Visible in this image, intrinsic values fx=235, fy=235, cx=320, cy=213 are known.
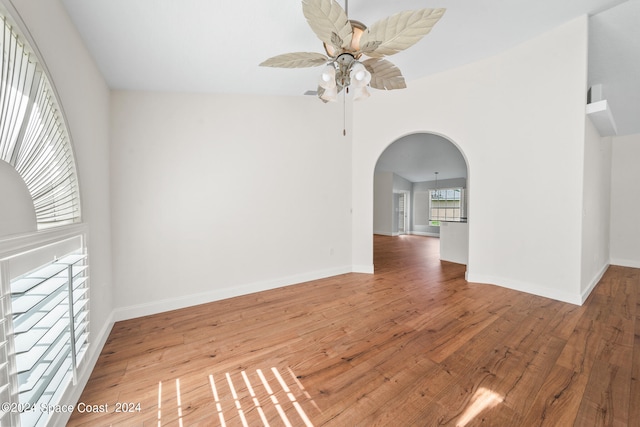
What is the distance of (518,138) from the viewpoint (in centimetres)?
288

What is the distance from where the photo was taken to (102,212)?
2066 mm

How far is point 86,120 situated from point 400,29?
7.23 feet

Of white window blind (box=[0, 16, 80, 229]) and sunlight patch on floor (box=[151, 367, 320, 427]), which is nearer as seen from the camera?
white window blind (box=[0, 16, 80, 229])

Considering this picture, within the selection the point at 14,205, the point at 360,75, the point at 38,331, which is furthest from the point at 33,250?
the point at 360,75

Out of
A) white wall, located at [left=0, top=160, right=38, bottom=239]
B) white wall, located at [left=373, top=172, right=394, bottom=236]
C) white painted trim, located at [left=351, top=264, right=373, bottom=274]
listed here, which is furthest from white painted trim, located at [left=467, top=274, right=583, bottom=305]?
white wall, located at [left=373, top=172, right=394, bottom=236]

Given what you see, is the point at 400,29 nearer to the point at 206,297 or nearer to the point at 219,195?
the point at 219,195

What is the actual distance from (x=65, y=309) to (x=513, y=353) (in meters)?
2.86

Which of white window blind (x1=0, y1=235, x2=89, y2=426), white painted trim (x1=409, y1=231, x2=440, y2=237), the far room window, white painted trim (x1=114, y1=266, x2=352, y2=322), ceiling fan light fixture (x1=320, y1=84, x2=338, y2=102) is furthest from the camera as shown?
white painted trim (x1=409, y1=231, x2=440, y2=237)

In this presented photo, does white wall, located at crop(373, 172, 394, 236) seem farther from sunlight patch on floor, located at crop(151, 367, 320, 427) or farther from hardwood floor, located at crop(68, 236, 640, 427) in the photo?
sunlight patch on floor, located at crop(151, 367, 320, 427)

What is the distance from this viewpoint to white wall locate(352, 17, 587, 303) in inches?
Result: 99.8

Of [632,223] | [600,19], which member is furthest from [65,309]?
[632,223]

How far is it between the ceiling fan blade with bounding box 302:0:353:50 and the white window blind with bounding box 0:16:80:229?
1.23m

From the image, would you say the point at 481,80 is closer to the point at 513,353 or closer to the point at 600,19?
the point at 600,19

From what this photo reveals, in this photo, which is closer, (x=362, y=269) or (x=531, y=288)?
(x=531, y=288)
